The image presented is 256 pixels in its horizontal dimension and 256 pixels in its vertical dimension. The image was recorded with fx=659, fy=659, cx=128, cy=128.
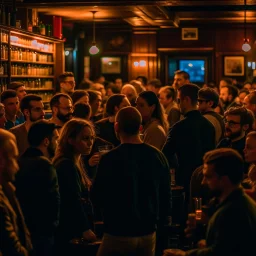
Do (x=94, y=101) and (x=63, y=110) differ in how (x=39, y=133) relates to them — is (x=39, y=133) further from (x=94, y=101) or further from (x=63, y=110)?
(x=94, y=101)

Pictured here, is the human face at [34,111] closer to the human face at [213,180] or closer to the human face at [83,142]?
the human face at [83,142]

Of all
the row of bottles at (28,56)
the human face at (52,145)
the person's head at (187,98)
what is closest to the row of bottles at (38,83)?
the row of bottles at (28,56)

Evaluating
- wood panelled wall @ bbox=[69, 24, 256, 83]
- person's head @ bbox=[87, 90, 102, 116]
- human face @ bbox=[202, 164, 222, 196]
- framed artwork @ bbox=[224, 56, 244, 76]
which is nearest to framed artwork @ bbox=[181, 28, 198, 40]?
wood panelled wall @ bbox=[69, 24, 256, 83]

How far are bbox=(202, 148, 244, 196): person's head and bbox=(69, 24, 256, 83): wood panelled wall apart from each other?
55.0 feet

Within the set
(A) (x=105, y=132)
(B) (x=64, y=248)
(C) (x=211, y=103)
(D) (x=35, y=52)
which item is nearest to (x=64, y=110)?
(A) (x=105, y=132)

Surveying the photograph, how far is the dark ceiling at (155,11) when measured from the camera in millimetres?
12852

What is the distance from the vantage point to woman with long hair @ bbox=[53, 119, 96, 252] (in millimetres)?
4543

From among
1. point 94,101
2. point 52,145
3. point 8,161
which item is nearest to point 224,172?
point 8,161

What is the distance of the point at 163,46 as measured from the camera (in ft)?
65.6

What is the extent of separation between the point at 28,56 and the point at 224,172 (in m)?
10.5

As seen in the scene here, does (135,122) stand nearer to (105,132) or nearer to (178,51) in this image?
(105,132)

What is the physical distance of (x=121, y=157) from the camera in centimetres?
427

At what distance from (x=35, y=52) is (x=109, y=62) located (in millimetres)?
6543

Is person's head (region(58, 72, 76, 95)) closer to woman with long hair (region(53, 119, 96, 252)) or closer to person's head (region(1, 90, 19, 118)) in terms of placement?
person's head (region(1, 90, 19, 118))
